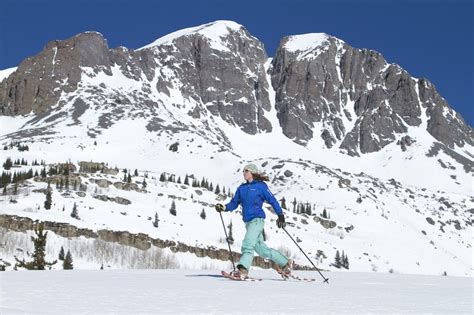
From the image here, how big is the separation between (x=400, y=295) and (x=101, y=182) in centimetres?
6688

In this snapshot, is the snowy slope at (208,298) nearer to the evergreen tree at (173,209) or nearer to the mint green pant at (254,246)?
the mint green pant at (254,246)

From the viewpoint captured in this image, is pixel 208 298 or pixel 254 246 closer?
pixel 208 298

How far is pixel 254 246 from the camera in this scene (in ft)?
38.9

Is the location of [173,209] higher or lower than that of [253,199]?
higher

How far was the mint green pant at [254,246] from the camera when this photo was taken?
1165 centimetres

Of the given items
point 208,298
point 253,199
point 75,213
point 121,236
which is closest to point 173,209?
point 75,213

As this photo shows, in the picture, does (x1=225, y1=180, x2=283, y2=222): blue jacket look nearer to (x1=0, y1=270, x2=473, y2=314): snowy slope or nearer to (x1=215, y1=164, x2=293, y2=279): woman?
(x1=215, y1=164, x2=293, y2=279): woman

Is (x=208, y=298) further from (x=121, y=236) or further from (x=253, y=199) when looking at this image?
(x=121, y=236)

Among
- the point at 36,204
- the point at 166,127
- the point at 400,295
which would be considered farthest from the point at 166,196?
the point at 166,127

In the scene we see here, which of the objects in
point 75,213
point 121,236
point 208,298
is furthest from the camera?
point 75,213

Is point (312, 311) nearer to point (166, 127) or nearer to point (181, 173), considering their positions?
point (181, 173)

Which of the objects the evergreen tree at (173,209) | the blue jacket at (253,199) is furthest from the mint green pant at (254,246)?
the evergreen tree at (173,209)

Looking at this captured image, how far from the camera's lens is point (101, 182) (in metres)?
73.4

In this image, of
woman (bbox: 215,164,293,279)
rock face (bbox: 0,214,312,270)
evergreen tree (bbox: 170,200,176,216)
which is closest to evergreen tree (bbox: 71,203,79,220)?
rock face (bbox: 0,214,312,270)
